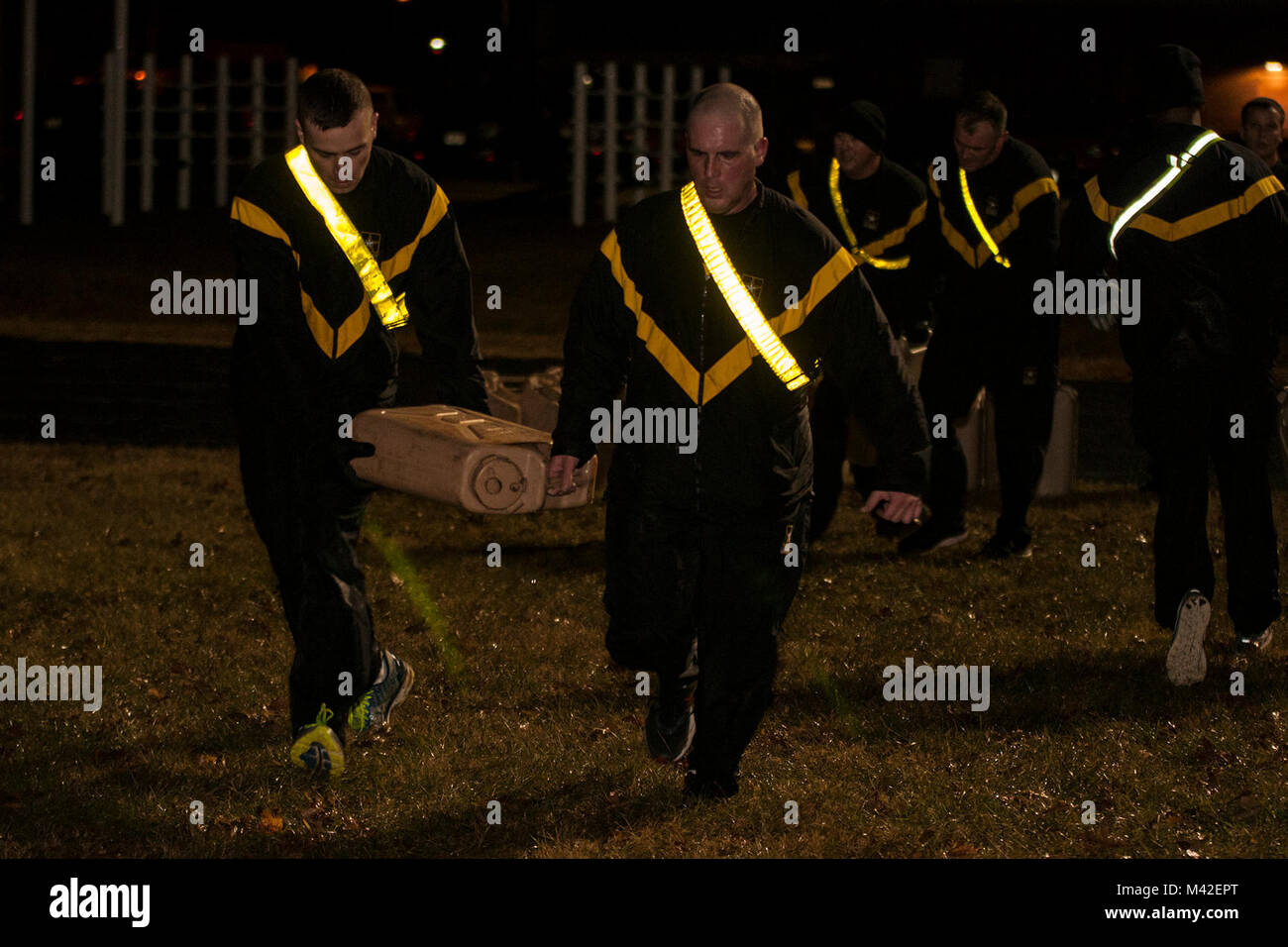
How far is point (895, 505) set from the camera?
5.41m

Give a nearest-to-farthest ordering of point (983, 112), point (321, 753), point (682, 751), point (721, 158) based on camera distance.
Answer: point (721, 158) < point (321, 753) < point (682, 751) < point (983, 112)

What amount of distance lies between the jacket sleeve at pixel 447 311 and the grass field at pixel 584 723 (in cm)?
129

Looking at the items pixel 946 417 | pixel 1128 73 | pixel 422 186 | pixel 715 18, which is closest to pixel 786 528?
pixel 422 186

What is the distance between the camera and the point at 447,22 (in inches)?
1634

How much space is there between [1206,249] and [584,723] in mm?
2979

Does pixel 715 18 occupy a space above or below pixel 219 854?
above

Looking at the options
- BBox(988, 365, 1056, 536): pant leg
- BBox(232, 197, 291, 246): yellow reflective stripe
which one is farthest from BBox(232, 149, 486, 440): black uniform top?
BBox(988, 365, 1056, 536): pant leg

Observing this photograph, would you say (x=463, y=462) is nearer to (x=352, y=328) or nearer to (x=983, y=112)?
(x=352, y=328)

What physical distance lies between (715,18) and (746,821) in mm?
22914

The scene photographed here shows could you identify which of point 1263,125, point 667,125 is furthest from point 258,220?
point 667,125

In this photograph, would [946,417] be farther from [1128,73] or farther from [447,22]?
[447,22]

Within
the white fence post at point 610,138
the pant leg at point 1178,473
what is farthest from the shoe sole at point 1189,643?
the white fence post at point 610,138

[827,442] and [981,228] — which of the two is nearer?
[981,228]

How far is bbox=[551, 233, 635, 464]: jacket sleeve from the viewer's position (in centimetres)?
550
